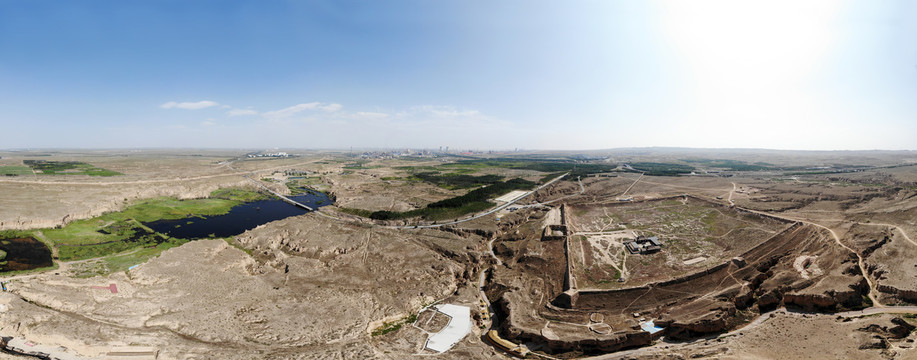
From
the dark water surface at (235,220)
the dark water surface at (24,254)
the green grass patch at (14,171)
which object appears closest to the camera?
the dark water surface at (24,254)

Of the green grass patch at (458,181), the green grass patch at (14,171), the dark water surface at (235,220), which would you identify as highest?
the green grass patch at (14,171)

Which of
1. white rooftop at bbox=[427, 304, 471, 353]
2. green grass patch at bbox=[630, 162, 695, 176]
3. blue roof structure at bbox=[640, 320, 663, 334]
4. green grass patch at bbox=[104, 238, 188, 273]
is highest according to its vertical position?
green grass patch at bbox=[630, 162, 695, 176]

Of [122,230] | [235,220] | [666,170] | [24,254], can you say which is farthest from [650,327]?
[666,170]

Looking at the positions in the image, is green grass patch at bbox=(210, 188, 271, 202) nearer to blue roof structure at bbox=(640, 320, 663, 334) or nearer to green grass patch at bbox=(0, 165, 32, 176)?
green grass patch at bbox=(0, 165, 32, 176)

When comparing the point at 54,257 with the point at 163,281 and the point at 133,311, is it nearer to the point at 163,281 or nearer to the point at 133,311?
the point at 163,281

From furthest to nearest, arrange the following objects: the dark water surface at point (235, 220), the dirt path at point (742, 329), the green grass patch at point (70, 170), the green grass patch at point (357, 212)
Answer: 1. the green grass patch at point (70, 170)
2. the green grass patch at point (357, 212)
3. the dark water surface at point (235, 220)
4. the dirt path at point (742, 329)

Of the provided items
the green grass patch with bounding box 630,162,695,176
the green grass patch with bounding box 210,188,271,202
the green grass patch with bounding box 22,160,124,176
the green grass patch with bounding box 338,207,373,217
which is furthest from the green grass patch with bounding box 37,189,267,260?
the green grass patch with bounding box 630,162,695,176

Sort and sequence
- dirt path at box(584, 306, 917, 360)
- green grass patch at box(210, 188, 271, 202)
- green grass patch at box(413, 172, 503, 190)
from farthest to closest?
green grass patch at box(413, 172, 503, 190) → green grass patch at box(210, 188, 271, 202) → dirt path at box(584, 306, 917, 360)

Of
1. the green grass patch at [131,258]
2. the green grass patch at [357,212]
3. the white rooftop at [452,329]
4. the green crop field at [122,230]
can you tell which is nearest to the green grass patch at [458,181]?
the green grass patch at [357,212]

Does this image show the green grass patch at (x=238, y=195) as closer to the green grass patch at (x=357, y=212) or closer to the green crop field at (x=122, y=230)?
the green crop field at (x=122, y=230)
